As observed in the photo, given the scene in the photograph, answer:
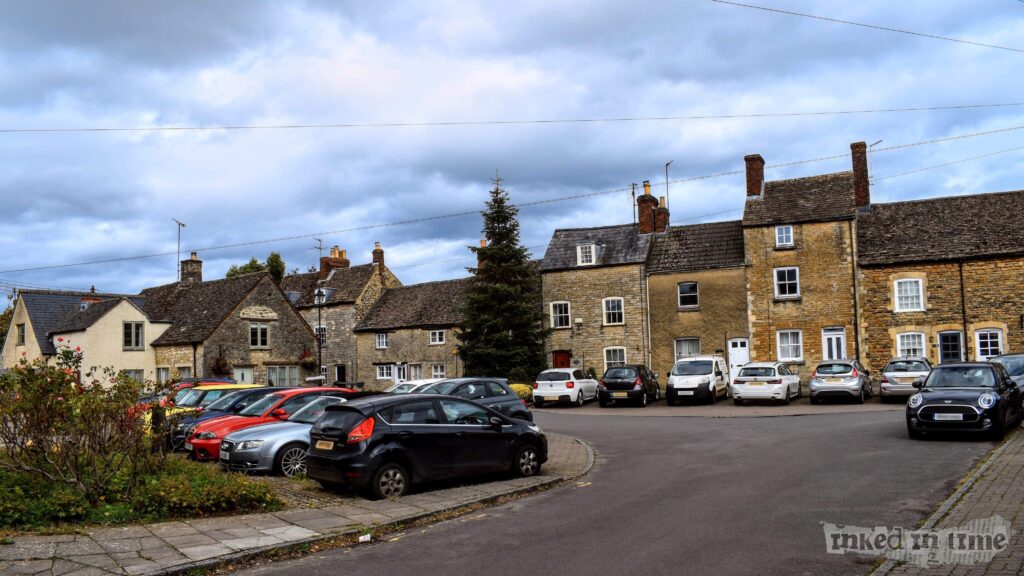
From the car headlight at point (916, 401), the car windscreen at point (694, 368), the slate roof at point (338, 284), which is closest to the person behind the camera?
the car headlight at point (916, 401)

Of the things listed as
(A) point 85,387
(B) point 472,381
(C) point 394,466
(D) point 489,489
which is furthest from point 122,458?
(B) point 472,381

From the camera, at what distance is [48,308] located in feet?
145

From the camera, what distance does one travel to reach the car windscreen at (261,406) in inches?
637

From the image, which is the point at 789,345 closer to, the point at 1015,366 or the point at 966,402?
the point at 1015,366

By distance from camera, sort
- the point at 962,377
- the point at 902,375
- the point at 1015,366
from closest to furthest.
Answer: the point at 962,377
the point at 1015,366
the point at 902,375

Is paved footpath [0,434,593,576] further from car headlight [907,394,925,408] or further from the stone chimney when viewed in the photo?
the stone chimney

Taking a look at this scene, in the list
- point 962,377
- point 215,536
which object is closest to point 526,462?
point 215,536

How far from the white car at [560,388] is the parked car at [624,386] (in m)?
1.46

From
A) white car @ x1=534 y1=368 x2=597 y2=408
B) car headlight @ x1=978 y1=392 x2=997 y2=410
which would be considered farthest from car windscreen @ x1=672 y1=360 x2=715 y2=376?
car headlight @ x1=978 y1=392 x2=997 y2=410

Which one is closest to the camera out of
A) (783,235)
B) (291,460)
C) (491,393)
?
(291,460)

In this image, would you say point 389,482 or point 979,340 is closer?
point 389,482

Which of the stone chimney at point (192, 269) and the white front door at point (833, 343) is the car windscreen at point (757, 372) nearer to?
the white front door at point (833, 343)

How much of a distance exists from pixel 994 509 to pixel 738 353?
89.1 ft

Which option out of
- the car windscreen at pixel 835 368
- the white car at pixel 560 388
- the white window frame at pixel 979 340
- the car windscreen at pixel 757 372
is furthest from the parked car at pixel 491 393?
the white window frame at pixel 979 340
